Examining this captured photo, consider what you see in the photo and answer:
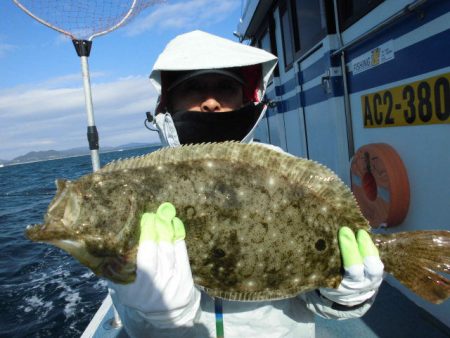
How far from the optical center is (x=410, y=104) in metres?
3.51

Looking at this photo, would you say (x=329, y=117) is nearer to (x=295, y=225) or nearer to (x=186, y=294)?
(x=295, y=225)

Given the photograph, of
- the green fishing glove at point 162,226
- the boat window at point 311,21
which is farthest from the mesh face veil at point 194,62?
the boat window at point 311,21

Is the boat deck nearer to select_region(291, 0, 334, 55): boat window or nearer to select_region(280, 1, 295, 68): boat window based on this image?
select_region(291, 0, 334, 55): boat window

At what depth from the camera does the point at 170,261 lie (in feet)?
5.67

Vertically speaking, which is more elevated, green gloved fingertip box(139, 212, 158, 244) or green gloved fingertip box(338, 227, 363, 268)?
green gloved fingertip box(139, 212, 158, 244)

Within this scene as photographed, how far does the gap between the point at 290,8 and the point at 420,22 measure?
13.6 ft

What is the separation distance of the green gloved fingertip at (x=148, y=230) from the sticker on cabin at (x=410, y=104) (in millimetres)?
2717

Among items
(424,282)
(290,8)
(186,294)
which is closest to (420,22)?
(424,282)

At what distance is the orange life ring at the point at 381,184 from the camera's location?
354cm

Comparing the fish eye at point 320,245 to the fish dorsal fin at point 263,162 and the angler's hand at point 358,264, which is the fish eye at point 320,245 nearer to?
the angler's hand at point 358,264

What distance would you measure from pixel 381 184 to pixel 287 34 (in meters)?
5.13

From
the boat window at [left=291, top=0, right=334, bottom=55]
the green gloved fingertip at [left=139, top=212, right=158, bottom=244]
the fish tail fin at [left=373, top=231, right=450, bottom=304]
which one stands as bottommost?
the fish tail fin at [left=373, top=231, right=450, bottom=304]

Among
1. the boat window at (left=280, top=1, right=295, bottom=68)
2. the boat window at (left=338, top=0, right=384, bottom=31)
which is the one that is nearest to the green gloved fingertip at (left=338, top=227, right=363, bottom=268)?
the boat window at (left=338, top=0, right=384, bottom=31)

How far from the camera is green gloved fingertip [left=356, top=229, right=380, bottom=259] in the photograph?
1.93m
